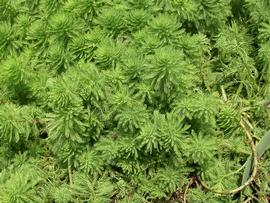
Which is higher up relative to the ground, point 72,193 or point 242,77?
point 242,77

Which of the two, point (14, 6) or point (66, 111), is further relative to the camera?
point (14, 6)

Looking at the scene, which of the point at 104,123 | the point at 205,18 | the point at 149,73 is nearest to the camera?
the point at 149,73

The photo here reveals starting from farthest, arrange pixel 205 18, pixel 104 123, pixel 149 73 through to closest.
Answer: pixel 205 18, pixel 104 123, pixel 149 73

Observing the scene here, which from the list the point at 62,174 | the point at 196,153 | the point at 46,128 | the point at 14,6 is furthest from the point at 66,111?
the point at 14,6

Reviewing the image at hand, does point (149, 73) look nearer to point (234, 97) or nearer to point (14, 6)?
point (234, 97)

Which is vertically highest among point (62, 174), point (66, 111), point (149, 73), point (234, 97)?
point (149, 73)

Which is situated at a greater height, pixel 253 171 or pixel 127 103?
pixel 127 103

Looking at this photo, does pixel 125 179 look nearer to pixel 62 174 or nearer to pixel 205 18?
pixel 62 174

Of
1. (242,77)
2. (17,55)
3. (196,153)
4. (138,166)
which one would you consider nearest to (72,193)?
(138,166)
